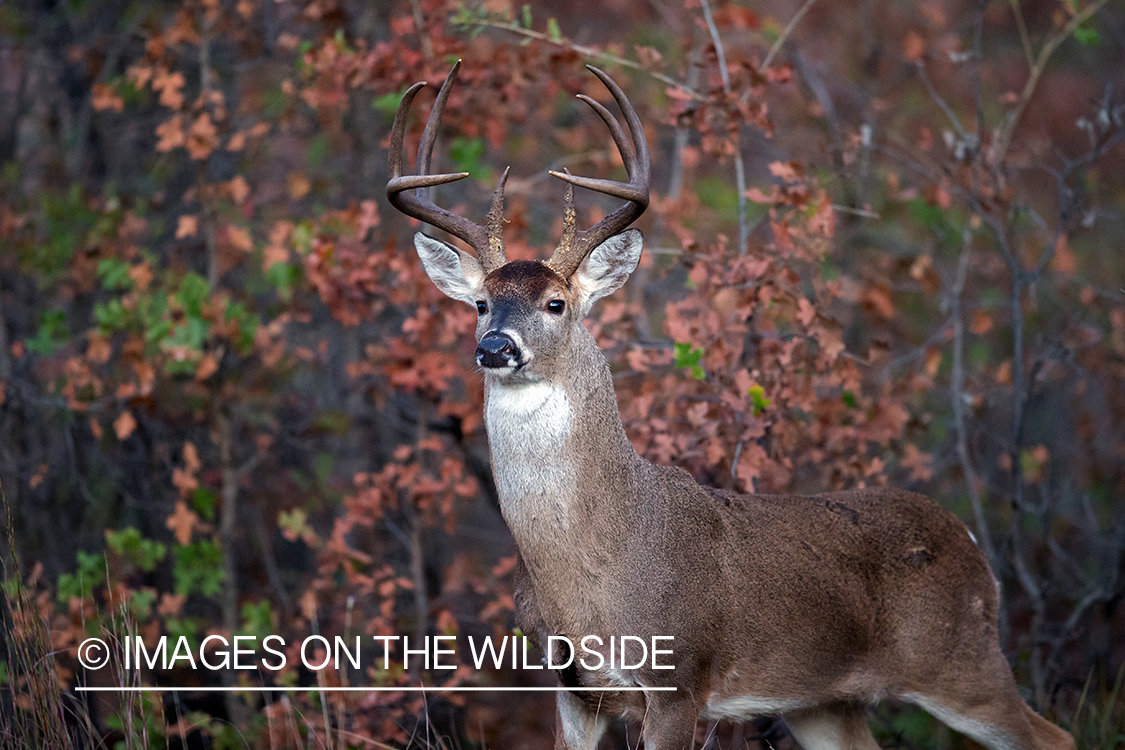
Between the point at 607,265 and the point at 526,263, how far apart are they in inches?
14.4

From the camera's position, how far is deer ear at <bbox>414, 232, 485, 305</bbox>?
16.3ft

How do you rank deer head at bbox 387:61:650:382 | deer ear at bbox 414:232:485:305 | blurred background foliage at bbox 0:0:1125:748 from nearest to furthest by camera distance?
deer head at bbox 387:61:650:382, deer ear at bbox 414:232:485:305, blurred background foliage at bbox 0:0:1125:748

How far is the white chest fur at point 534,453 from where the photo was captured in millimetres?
4453

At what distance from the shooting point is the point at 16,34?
8172mm

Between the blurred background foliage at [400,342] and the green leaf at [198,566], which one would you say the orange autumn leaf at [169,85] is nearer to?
the blurred background foliage at [400,342]

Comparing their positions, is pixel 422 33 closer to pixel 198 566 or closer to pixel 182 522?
pixel 182 522

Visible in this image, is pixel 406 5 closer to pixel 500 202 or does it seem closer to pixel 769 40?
pixel 769 40

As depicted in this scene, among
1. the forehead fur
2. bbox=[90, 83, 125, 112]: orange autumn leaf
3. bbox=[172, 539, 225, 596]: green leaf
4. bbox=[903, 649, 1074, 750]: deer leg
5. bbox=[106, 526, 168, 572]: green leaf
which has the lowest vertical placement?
bbox=[903, 649, 1074, 750]: deer leg

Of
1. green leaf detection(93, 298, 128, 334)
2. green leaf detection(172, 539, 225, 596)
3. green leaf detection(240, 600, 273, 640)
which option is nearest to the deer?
green leaf detection(93, 298, 128, 334)

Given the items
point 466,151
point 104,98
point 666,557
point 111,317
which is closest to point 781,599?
point 666,557

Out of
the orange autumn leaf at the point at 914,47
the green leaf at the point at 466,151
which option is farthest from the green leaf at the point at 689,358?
the orange autumn leaf at the point at 914,47

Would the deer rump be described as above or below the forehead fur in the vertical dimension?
below

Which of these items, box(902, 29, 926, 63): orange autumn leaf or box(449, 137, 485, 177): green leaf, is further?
box(902, 29, 926, 63): orange autumn leaf

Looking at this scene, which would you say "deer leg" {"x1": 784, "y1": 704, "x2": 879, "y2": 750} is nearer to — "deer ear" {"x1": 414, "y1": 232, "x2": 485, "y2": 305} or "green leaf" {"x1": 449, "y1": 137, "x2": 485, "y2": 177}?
"deer ear" {"x1": 414, "y1": 232, "x2": 485, "y2": 305}
